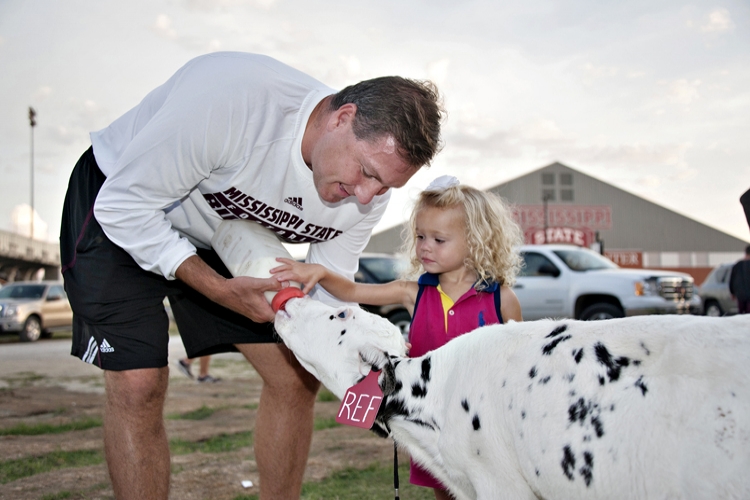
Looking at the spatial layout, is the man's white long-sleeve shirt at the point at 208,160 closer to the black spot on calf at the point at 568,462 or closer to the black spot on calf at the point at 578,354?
the black spot on calf at the point at 578,354

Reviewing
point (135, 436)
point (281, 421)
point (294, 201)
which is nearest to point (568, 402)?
point (294, 201)

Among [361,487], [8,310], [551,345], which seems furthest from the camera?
[8,310]

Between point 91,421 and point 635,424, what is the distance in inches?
207

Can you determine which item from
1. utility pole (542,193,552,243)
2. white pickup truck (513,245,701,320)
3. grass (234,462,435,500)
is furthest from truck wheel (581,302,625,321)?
utility pole (542,193,552,243)

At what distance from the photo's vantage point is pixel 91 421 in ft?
18.5

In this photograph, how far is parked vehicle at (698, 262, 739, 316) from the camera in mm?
17047

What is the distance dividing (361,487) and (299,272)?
5.23 feet

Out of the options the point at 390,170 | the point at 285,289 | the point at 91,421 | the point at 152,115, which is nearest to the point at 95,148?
the point at 152,115

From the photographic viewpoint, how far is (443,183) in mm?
3438

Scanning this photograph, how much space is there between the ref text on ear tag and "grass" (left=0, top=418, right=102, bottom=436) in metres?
4.14

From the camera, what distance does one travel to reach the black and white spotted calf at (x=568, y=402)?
167 cm

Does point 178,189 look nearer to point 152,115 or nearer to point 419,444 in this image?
point 152,115

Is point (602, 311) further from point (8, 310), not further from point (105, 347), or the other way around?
point (8, 310)

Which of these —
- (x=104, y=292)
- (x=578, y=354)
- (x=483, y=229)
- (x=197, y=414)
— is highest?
(x=483, y=229)
